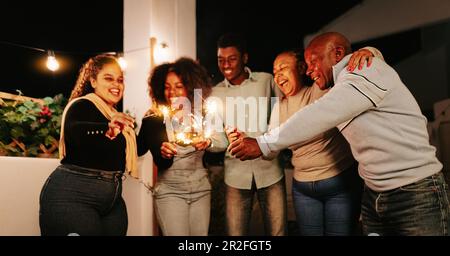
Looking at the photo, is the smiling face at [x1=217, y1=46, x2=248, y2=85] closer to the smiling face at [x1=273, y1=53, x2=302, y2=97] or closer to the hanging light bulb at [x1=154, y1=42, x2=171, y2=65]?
the smiling face at [x1=273, y1=53, x2=302, y2=97]

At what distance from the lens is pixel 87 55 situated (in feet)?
9.42

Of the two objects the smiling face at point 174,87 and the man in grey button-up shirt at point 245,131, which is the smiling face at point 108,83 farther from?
the man in grey button-up shirt at point 245,131

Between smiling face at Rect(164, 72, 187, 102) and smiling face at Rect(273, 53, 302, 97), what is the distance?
463 mm

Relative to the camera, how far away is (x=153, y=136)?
1.83 m

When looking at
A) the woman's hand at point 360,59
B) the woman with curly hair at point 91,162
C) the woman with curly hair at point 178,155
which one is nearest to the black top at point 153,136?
the woman with curly hair at point 178,155

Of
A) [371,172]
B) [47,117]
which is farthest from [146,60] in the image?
[371,172]

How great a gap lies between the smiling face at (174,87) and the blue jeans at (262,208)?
0.54 m

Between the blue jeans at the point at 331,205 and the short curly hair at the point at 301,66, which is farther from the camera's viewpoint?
the short curly hair at the point at 301,66

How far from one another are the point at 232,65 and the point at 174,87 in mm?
338

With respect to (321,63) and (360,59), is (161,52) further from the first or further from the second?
(360,59)

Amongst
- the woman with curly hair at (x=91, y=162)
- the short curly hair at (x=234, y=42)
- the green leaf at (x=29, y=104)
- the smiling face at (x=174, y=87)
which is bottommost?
the woman with curly hair at (x=91, y=162)

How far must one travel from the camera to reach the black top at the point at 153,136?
5.91ft

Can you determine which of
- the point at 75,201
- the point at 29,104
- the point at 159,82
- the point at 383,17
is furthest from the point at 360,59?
the point at 29,104

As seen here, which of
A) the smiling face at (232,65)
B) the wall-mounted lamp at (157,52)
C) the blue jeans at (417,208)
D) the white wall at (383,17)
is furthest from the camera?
the wall-mounted lamp at (157,52)
